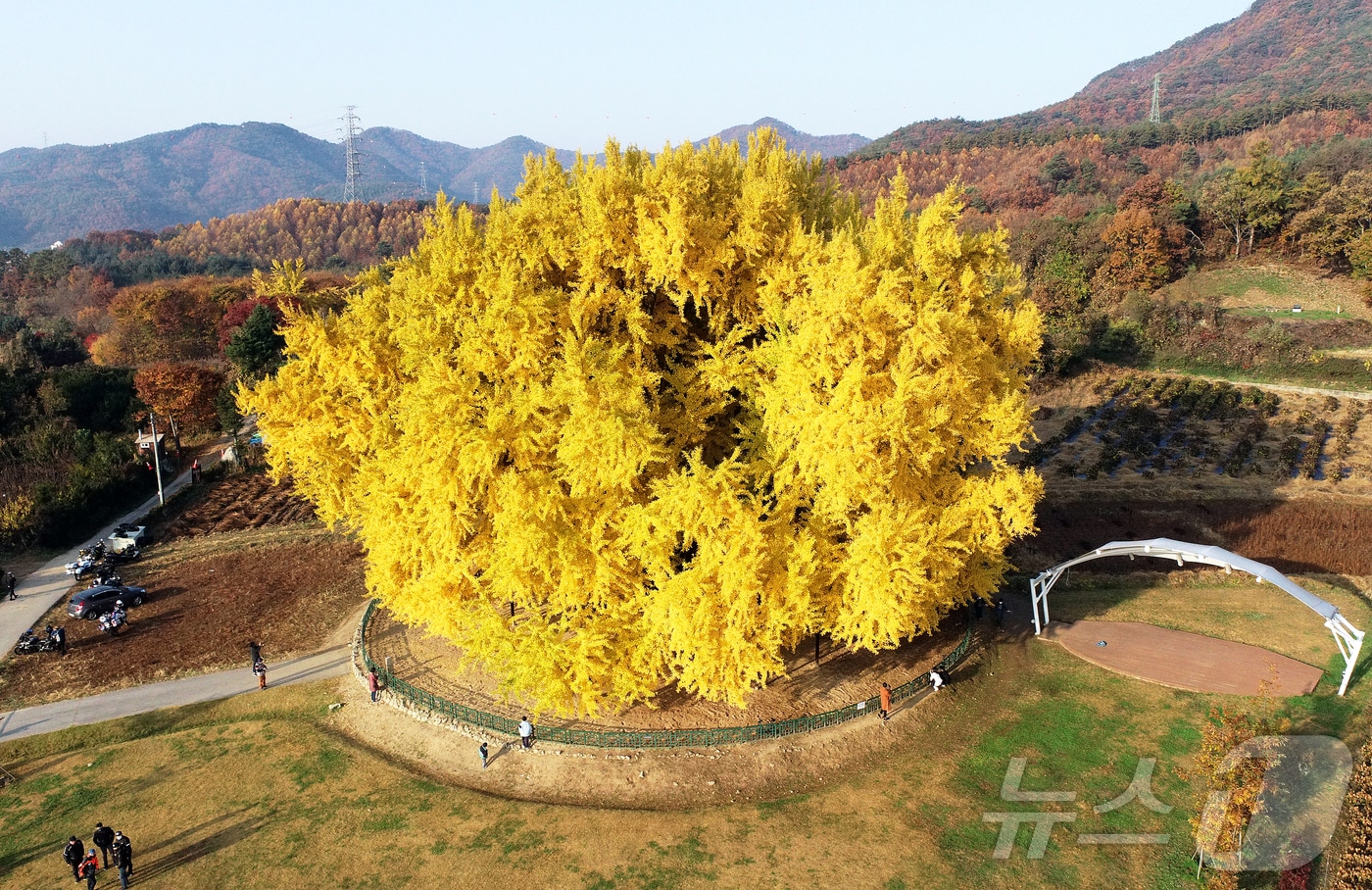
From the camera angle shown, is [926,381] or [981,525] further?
[981,525]

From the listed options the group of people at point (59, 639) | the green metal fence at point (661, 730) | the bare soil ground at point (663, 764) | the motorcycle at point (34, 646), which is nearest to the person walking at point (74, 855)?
the bare soil ground at point (663, 764)

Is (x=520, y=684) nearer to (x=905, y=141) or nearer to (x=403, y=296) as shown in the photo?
(x=403, y=296)

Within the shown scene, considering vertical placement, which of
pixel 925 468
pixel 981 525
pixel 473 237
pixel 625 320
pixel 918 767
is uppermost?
pixel 473 237

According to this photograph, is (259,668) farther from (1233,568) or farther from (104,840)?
(1233,568)

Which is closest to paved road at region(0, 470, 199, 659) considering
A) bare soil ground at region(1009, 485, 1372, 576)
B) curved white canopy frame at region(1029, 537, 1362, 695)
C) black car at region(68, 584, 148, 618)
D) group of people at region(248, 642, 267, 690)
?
black car at region(68, 584, 148, 618)

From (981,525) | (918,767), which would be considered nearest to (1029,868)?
(918,767)

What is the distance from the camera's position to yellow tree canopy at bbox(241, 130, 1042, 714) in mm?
18281

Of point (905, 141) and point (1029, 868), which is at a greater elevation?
point (905, 141)

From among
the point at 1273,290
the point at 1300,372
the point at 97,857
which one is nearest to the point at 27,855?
the point at 97,857

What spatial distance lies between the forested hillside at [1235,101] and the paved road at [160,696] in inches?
5240

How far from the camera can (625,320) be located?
22094 millimetres

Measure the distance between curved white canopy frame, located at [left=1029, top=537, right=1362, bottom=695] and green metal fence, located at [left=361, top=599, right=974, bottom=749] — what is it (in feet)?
22.6

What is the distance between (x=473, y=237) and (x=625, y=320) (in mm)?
5396

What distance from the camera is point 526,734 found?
20.2m
